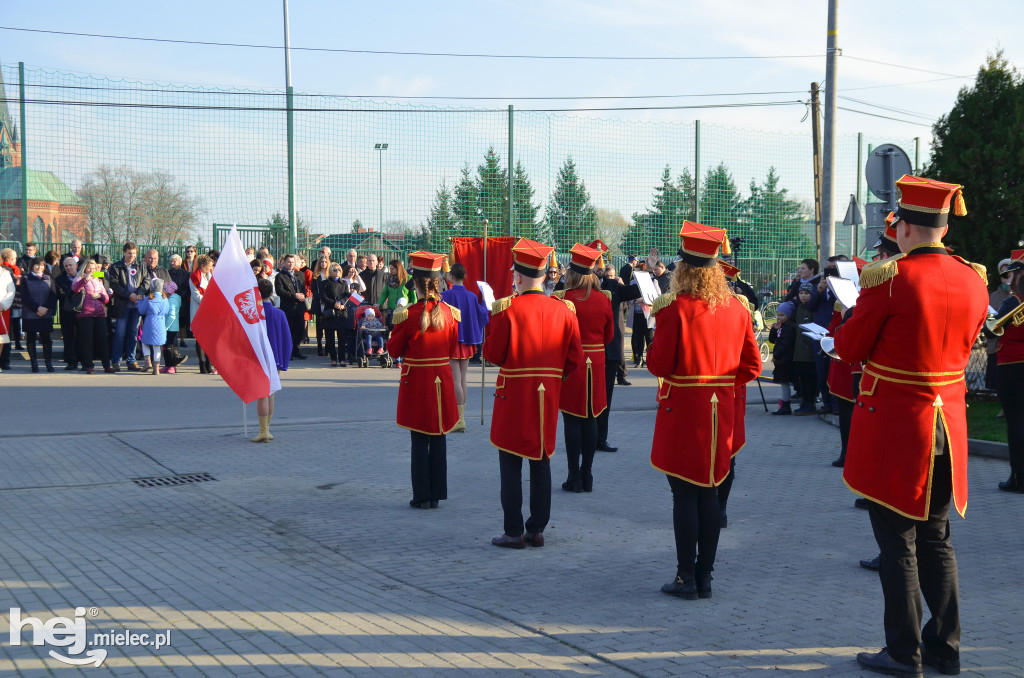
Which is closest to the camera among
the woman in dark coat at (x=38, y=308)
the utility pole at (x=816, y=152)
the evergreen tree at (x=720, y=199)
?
the woman in dark coat at (x=38, y=308)

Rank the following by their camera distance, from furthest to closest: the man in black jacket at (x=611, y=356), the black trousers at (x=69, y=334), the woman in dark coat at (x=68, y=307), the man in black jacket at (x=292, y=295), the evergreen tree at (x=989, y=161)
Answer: the man in black jacket at (x=292, y=295), the black trousers at (x=69, y=334), the woman in dark coat at (x=68, y=307), the evergreen tree at (x=989, y=161), the man in black jacket at (x=611, y=356)

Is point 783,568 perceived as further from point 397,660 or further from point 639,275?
point 639,275

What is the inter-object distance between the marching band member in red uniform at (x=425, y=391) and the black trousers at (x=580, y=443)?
106 centimetres

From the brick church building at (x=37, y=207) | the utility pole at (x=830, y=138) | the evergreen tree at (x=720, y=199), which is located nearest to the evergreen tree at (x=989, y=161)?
the utility pole at (x=830, y=138)

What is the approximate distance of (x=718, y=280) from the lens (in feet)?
18.2

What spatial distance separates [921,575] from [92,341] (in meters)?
15.4

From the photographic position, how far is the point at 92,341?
17.0 meters

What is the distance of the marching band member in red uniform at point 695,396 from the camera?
546 centimetres

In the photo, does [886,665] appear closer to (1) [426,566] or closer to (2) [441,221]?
(1) [426,566]

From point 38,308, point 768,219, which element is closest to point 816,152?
point 768,219

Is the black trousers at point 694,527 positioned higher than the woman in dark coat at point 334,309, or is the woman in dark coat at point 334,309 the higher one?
the woman in dark coat at point 334,309

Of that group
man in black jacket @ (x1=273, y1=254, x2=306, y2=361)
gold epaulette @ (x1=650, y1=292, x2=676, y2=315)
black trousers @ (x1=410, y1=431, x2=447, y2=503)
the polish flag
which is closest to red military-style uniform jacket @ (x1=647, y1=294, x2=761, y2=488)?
gold epaulette @ (x1=650, y1=292, x2=676, y2=315)

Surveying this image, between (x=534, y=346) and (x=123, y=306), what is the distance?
494 inches

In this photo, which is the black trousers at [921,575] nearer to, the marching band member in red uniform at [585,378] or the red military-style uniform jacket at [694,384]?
the red military-style uniform jacket at [694,384]
